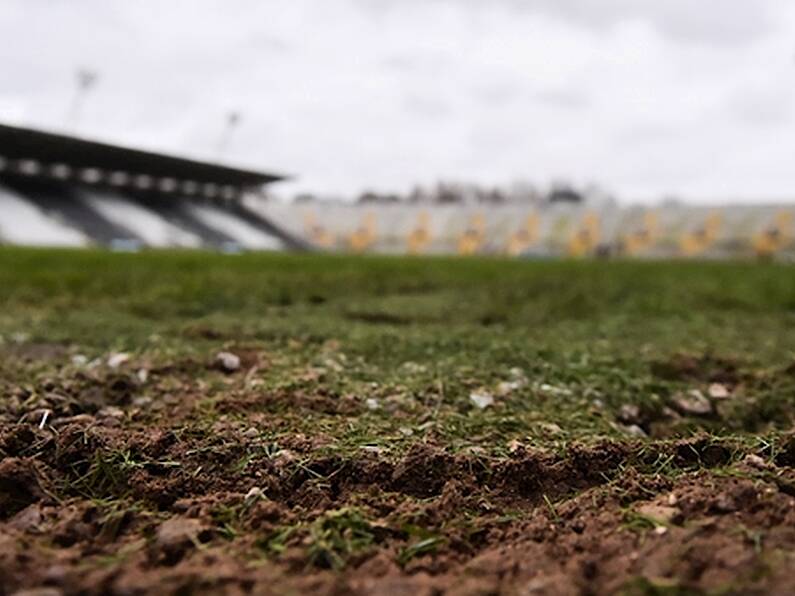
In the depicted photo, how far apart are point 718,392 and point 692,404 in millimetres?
205

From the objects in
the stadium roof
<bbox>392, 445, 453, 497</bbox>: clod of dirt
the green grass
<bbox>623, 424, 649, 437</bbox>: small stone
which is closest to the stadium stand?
the stadium roof

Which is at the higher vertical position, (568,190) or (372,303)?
(568,190)

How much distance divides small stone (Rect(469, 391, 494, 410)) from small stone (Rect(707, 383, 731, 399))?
871mm

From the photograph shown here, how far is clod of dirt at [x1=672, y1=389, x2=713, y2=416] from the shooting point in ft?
8.50

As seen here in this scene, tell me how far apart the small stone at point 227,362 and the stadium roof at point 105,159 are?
27334mm

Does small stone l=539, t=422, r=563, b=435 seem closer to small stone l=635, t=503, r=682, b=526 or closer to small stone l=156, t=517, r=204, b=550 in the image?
small stone l=635, t=503, r=682, b=526

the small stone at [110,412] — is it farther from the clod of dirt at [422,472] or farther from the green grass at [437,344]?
the clod of dirt at [422,472]

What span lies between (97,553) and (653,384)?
2.11 metres

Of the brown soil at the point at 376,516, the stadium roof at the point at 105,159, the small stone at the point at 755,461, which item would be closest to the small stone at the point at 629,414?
the brown soil at the point at 376,516

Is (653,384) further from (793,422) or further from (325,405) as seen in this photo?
(325,405)

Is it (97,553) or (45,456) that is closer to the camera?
(97,553)

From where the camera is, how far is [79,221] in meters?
33.2

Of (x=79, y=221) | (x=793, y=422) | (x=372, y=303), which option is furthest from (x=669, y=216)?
(x=793, y=422)

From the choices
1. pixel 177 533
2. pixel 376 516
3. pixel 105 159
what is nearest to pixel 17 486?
pixel 177 533
